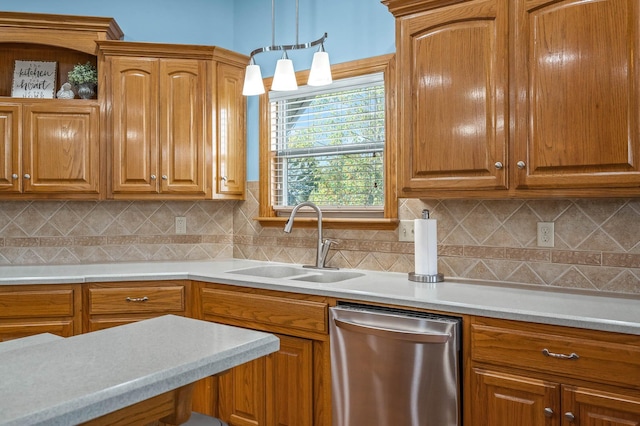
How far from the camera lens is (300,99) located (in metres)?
3.21

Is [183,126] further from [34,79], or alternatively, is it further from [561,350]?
[561,350]

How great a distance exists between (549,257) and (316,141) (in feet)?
4.90


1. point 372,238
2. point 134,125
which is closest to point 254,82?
point 134,125

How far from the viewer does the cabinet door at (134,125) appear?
3.04 meters

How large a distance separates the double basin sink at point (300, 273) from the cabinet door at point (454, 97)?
26.4 inches

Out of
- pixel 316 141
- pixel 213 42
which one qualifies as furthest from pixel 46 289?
pixel 213 42

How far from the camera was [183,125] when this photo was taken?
3111 mm

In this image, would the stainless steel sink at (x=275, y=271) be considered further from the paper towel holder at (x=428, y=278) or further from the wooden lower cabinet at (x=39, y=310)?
the wooden lower cabinet at (x=39, y=310)

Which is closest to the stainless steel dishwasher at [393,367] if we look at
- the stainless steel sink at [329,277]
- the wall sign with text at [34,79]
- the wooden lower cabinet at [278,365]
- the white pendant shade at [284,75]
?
the wooden lower cabinet at [278,365]

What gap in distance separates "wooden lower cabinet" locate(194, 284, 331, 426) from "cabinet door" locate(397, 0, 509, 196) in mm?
780

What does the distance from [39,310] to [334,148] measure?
1.82 metres

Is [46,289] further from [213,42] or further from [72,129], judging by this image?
[213,42]

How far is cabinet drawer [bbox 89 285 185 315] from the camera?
8.84 feet

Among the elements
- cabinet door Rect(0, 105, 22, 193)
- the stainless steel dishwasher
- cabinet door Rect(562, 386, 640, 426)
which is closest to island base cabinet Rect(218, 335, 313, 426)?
the stainless steel dishwasher
